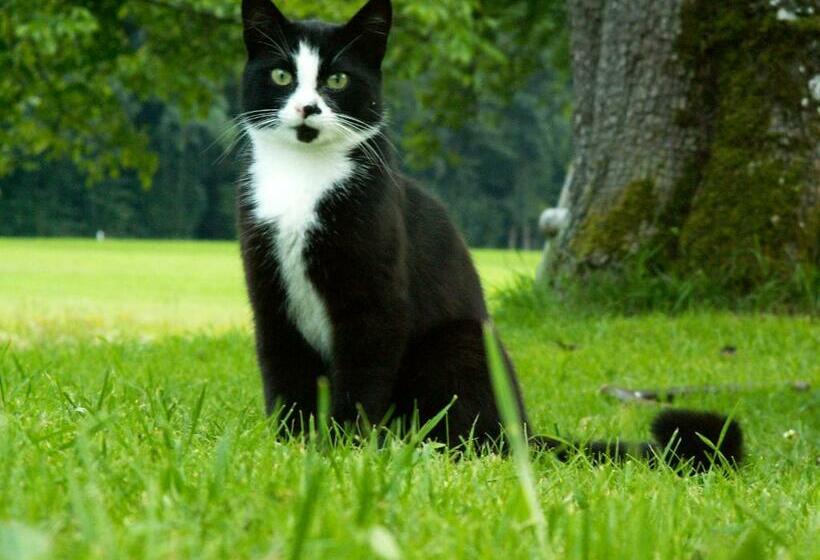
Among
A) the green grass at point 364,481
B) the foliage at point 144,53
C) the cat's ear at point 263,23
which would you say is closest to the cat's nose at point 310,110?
the cat's ear at point 263,23

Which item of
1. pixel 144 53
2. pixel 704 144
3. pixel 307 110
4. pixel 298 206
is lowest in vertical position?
pixel 298 206

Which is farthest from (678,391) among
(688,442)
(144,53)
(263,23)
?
(144,53)

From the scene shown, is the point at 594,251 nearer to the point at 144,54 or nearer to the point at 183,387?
the point at 183,387

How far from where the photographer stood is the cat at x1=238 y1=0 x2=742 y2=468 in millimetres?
3094

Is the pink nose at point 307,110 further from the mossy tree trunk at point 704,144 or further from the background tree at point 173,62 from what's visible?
the mossy tree trunk at point 704,144

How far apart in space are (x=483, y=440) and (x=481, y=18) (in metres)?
9.85

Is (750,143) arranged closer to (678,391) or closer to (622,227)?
(622,227)

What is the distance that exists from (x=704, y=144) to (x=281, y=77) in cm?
415

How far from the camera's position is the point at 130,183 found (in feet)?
169

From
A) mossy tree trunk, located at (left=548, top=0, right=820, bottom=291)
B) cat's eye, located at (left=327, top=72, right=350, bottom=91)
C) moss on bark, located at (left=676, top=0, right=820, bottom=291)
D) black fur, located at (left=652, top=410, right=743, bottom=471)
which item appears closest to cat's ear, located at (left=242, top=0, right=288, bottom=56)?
cat's eye, located at (left=327, top=72, right=350, bottom=91)

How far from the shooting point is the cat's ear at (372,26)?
3.34m

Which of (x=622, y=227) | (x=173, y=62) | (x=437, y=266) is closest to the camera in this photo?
(x=437, y=266)

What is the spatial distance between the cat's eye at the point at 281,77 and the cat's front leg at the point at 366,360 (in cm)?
78

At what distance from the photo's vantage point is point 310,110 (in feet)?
10.4
